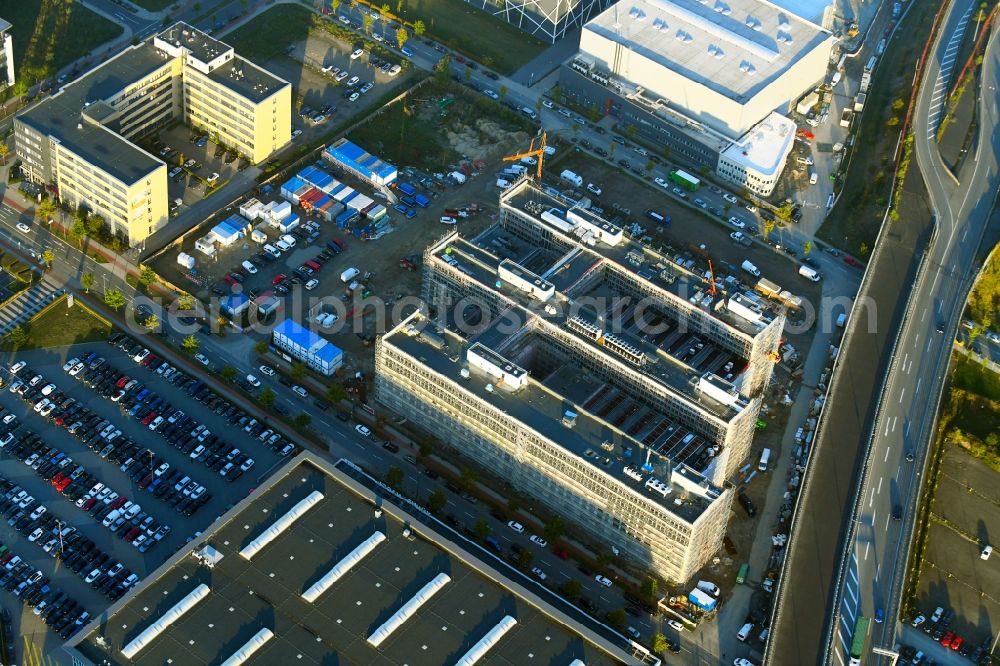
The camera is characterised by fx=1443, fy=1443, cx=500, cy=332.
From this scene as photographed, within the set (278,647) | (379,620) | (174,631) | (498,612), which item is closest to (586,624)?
(498,612)

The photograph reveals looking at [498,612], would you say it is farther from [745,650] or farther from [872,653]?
[872,653]

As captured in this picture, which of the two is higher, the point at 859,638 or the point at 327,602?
the point at 859,638

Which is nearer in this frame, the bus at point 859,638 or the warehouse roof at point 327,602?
the warehouse roof at point 327,602

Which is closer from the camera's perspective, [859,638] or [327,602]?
[327,602]

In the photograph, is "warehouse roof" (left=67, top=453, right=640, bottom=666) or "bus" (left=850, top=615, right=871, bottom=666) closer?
"warehouse roof" (left=67, top=453, right=640, bottom=666)
